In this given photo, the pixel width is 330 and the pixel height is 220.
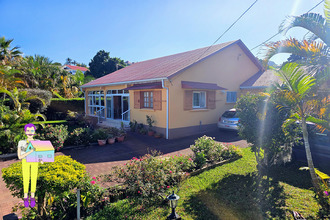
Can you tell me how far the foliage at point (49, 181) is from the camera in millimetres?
2963

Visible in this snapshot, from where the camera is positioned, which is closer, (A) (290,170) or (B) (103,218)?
(B) (103,218)

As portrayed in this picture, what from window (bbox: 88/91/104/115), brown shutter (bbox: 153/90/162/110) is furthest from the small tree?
window (bbox: 88/91/104/115)

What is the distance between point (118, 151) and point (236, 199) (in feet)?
18.5

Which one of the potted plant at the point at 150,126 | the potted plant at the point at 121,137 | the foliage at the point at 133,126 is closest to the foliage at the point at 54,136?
the potted plant at the point at 121,137

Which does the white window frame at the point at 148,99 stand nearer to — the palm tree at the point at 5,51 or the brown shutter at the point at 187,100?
the brown shutter at the point at 187,100

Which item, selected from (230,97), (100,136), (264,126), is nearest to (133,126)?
(100,136)

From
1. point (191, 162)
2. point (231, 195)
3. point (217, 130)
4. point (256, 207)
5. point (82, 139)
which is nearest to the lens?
point (256, 207)

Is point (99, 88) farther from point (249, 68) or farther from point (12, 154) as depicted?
point (249, 68)

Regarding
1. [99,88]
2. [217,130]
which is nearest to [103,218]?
[217,130]

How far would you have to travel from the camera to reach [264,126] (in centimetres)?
546

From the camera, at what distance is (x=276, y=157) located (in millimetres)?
6250

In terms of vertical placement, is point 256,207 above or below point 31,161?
below

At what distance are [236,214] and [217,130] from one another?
10.1 metres

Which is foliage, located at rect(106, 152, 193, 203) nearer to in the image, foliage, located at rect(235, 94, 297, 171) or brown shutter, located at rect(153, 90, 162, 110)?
foliage, located at rect(235, 94, 297, 171)
